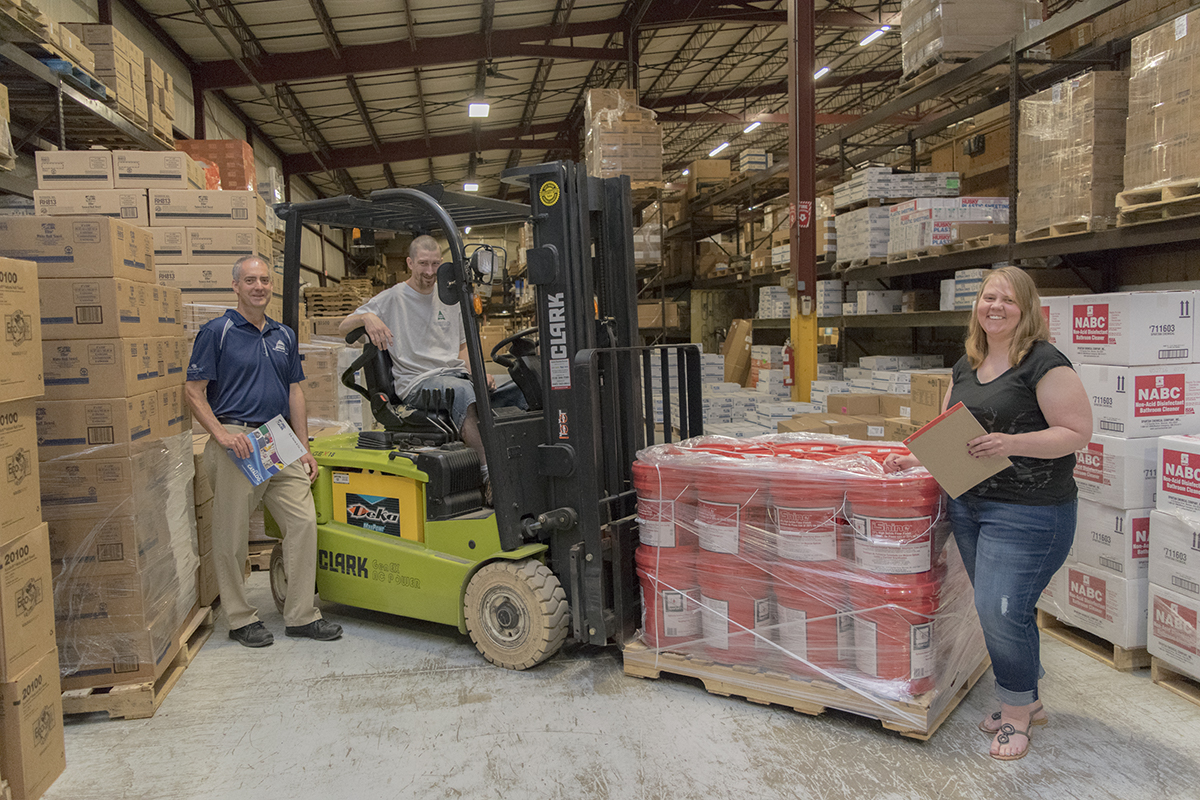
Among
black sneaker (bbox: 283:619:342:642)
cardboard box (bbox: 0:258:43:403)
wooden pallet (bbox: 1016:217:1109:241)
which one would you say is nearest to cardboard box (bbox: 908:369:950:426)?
wooden pallet (bbox: 1016:217:1109:241)

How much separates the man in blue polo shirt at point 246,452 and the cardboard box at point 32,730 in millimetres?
1382

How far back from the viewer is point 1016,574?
9.53 feet

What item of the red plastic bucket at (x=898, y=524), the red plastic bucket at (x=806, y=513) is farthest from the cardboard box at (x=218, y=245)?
the red plastic bucket at (x=898, y=524)

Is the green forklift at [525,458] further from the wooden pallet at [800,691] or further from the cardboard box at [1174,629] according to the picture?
the cardboard box at [1174,629]

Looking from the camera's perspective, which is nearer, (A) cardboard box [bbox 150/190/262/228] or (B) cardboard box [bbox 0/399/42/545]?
(B) cardboard box [bbox 0/399/42/545]

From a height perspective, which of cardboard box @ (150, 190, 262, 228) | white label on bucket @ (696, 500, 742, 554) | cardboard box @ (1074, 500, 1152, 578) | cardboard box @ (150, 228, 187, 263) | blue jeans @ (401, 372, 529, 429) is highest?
cardboard box @ (150, 190, 262, 228)

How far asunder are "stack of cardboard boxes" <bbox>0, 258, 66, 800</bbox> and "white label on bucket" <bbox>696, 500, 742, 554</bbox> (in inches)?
102

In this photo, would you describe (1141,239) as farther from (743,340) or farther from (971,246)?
(743,340)

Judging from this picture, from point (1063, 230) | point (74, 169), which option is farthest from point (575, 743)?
point (74, 169)

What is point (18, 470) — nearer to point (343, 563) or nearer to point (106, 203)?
point (343, 563)

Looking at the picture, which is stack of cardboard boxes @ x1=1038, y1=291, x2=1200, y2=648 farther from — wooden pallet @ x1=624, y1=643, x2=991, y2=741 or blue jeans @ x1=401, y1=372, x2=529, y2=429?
blue jeans @ x1=401, y1=372, x2=529, y2=429

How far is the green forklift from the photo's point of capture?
153 inches

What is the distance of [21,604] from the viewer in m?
2.79

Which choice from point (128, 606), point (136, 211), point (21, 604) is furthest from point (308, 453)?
point (136, 211)
